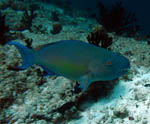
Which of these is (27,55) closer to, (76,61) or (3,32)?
(76,61)

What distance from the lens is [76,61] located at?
2.01 m

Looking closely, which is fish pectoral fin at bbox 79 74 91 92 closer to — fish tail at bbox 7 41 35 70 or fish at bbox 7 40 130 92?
fish at bbox 7 40 130 92

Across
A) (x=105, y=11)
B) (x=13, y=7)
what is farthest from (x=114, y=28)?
(x=13, y=7)

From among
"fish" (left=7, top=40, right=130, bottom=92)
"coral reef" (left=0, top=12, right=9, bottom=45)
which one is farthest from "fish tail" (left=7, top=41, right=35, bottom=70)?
"coral reef" (left=0, top=12, right=9, bottom=45)

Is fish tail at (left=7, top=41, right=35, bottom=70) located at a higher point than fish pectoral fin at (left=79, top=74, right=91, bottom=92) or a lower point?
higher

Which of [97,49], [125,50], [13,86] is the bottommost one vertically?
[13,86]

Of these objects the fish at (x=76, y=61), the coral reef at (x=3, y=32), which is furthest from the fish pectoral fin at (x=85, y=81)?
the coral reef at (x=3, y=32)

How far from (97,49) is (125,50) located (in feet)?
11.1

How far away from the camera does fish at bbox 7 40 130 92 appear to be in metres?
2.01

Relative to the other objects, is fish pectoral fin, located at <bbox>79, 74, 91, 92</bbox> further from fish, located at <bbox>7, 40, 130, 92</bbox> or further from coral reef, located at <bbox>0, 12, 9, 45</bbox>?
coral reef, located at <bbox>0, 12, 9, 45</bbox>

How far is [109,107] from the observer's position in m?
2.93

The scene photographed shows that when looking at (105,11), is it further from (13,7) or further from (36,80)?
(13,7)

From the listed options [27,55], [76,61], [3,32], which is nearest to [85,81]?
[76,61]

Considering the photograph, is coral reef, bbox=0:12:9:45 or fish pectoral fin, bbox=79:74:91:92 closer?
fish pectoral fin, bbox=79:74:91:92
